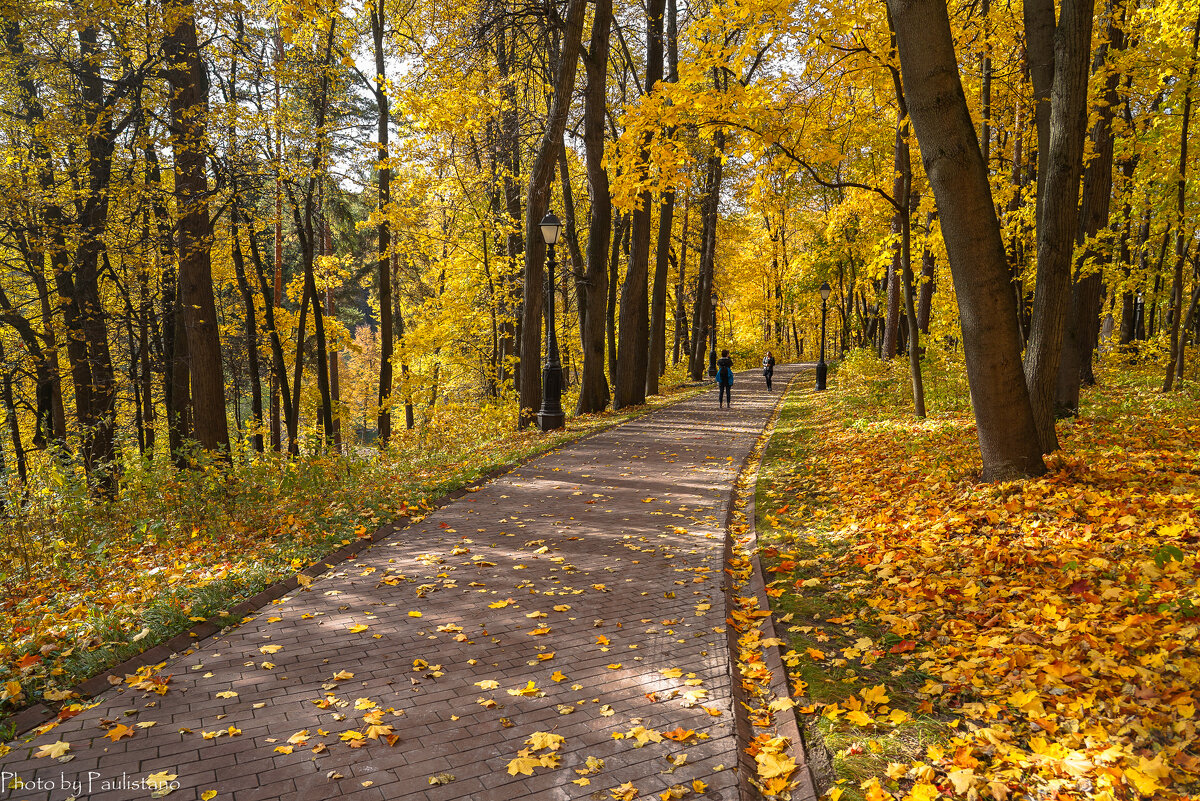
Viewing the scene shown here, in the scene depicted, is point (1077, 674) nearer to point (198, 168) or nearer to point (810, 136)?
point (810, 136)

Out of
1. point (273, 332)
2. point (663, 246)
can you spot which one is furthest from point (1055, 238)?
point (273, 332)

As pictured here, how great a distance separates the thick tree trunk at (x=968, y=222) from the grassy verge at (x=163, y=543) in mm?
6374

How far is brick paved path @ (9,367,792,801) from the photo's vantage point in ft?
10.6

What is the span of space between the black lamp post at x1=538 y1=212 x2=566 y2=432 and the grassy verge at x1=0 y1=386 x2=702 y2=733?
2.56 m

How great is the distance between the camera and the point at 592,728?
3637 millimetres

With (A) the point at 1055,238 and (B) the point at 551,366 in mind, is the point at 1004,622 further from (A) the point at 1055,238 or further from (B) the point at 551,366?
(B) the point at 551,366

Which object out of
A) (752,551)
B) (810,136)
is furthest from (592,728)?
(810,136)

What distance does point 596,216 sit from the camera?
1612 centimetres

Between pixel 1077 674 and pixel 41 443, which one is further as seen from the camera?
pixel 41 443

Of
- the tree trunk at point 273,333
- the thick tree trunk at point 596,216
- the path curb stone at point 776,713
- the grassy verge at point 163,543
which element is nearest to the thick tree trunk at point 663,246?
the thick tree trunk at point 596,216

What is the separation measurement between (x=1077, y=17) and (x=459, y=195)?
17457 millimetres

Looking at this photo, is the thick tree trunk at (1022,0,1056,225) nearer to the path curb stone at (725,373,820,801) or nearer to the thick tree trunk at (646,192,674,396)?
the path curb stone at (725,373,820,801)

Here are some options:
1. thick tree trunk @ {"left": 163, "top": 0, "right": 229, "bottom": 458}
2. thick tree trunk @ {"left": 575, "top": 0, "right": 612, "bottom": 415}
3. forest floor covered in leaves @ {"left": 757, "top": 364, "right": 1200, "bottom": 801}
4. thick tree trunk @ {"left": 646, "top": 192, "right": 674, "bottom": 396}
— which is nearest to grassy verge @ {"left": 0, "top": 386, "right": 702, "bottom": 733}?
thick tree trunk @ {"left": 163, "top": 0, "right": 229, "bottom": 458}

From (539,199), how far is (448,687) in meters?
12.1
